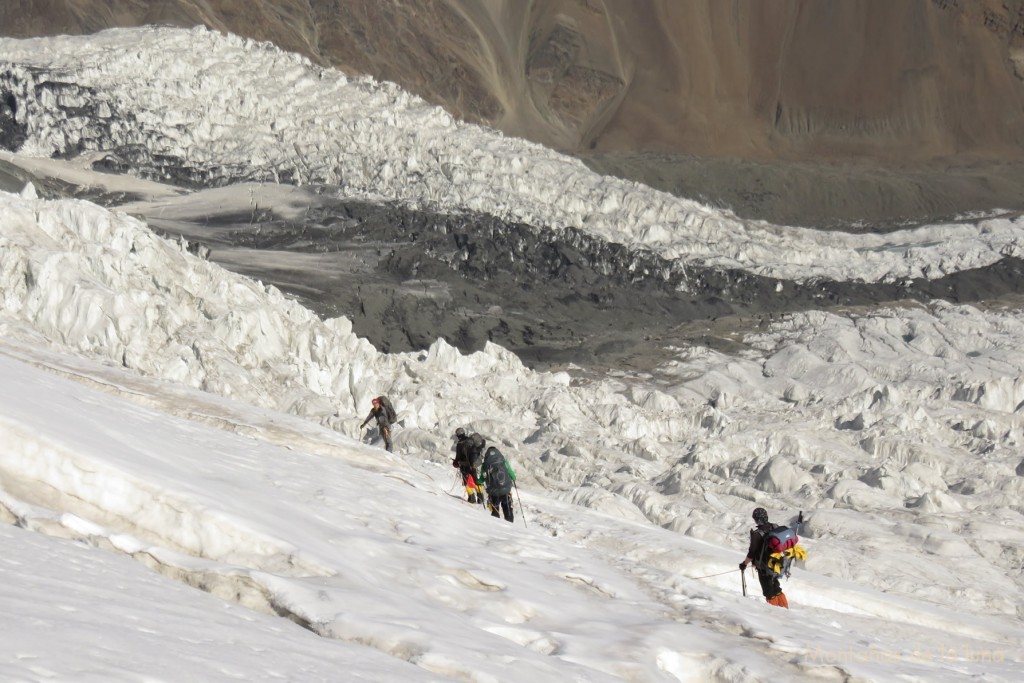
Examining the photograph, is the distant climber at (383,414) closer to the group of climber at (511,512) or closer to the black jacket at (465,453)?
the group of climber at (511,512)

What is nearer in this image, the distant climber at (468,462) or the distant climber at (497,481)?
the distant climber at (497,481)

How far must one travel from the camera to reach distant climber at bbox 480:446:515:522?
1462 cm

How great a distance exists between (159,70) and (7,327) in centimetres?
6286

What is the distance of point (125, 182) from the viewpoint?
72.2 m

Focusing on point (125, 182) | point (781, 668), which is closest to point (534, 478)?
point (781, 668)

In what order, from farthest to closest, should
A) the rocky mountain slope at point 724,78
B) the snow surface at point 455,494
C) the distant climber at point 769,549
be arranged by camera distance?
the rocky mountain slope at point 724,78 < the distant climber at point 769,549 < the snow surface at point 455,494

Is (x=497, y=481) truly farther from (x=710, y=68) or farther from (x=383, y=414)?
(x=710, y=68)

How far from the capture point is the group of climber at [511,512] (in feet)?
41.6

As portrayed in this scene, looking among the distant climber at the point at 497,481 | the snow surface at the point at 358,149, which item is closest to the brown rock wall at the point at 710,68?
the snow surface at the point at 358,149

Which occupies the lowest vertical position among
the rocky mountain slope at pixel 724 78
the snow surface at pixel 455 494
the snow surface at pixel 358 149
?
the snow surface at pixel 455 494

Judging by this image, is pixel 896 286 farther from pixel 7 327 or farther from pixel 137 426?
pixel 137 426

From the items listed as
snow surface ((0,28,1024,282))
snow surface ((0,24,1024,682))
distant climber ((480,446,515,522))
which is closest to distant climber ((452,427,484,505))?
snow surface ((0,24,1024,682))

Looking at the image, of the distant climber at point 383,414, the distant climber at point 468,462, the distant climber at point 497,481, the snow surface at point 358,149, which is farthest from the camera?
the snow surface at point 358,149

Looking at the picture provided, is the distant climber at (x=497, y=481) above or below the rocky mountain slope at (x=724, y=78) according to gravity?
below
